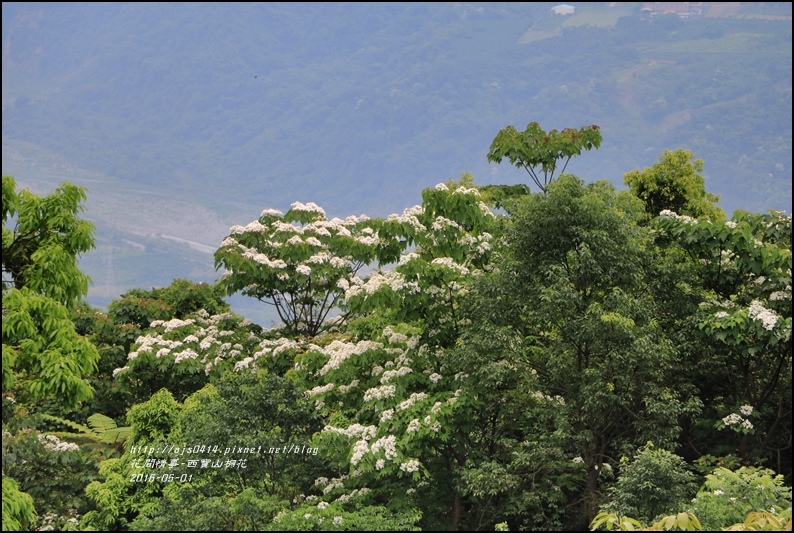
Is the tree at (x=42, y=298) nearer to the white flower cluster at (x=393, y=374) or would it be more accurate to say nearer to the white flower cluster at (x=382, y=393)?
the white flower cluster at (x=382, y=393)

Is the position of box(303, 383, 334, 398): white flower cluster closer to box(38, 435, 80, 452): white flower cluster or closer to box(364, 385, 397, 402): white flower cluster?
box(364, 385, 397, 402): white flower cluster

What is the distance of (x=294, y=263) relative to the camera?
1994cm

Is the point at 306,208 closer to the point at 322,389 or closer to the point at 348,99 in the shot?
the point at 322,389

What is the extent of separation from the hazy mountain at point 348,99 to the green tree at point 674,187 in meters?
88.7

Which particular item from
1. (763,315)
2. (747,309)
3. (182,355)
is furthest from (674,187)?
(182,355)

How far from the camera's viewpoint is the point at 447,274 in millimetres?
14062

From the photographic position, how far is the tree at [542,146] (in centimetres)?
1756

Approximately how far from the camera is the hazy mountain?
132 metres

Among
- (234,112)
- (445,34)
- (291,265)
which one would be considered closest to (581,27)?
(445,34)

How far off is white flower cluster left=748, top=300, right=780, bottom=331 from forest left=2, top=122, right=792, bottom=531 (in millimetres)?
35

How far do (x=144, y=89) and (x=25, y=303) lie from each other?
17031 centimetres

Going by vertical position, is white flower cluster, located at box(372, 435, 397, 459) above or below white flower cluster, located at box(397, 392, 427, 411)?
below

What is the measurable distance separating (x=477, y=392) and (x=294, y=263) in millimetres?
7047

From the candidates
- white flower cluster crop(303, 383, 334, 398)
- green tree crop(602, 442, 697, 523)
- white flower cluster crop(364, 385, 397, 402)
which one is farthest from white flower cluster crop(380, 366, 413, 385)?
green tree crop(602, 442, 697, 523)
